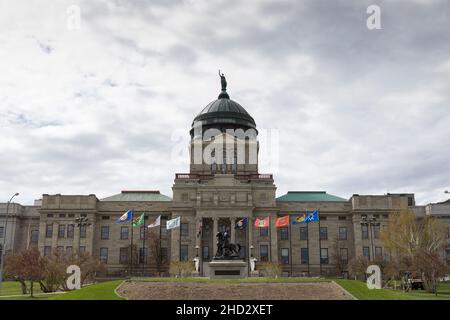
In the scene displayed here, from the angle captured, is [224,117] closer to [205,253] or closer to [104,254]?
[205,253]

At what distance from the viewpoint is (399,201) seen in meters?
86.5

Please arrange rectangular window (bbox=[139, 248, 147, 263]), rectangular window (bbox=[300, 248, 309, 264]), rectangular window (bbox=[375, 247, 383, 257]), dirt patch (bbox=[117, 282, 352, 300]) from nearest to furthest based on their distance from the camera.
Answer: dirt patch (bbox=[117, 282, 352, 300])
rectangular window (bbox=[375, 247, 383, 257])
rectangular window (bbox=[139, 248, 147, 263])
rectangular window (bbox=[300, 248, 309, 264])

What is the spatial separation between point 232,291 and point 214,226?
127 feet

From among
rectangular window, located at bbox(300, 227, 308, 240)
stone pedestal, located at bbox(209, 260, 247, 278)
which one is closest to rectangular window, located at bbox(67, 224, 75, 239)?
rectangular window, located at bbox(300, 227, 308, 240)

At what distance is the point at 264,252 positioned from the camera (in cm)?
8394

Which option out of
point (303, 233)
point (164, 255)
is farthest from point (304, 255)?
point (164, 255)

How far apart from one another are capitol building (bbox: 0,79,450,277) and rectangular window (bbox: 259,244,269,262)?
0.52 feet

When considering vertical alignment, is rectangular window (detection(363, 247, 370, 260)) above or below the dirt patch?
above

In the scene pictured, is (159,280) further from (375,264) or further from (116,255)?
(116,255)

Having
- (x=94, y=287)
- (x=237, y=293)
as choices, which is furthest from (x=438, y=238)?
(x=94, y=287)

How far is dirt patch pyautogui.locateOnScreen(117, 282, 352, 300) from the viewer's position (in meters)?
42.4

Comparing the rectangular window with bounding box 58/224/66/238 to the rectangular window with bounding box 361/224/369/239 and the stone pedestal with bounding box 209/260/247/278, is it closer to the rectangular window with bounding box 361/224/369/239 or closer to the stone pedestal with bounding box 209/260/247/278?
Result: the stone pedestal with bounding box 209/260/247/278

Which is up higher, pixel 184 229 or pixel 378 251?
pixel 184 229
